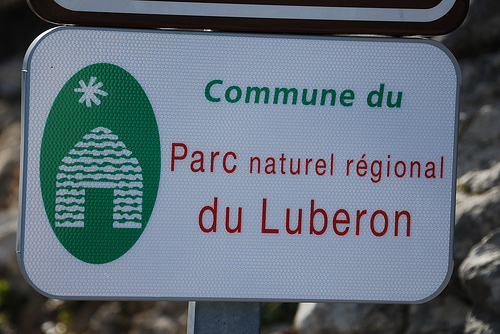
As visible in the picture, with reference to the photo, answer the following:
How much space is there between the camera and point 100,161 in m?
2.04

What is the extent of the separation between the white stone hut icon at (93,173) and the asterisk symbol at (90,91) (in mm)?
98

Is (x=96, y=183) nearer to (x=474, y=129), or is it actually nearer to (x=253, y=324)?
(x=253, y=324)

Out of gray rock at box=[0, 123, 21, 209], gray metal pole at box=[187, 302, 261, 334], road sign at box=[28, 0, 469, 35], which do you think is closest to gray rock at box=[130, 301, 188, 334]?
gray rock at box=[0, 123, 21, 209]

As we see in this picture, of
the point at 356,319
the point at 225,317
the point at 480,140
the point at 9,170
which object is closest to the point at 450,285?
the point at 356,319

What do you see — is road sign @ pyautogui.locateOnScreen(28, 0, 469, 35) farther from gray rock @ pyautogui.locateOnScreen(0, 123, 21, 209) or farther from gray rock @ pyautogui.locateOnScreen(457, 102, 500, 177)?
gray rock @ pyautogui.locateOnScreen(0, 123, 21, 209)

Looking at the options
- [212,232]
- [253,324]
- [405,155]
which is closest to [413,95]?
[405,155]

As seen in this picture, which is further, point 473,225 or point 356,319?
point 356,319

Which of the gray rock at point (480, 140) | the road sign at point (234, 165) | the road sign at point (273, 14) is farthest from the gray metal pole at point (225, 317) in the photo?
the gray rock at point (480, 140)

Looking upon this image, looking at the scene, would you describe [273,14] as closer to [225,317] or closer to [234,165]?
[234,165]

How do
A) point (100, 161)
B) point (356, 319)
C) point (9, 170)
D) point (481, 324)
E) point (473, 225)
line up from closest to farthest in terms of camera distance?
1. point (100, 161)
2. point (481, 324)
3. point (473, 225)
4. point (356, 319)
5. point (9, 170)

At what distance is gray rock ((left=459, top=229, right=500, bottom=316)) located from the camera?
3.27 meters

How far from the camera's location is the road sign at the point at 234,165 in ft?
6.68

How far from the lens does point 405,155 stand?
6.96 ft

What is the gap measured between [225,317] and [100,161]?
0.69m
